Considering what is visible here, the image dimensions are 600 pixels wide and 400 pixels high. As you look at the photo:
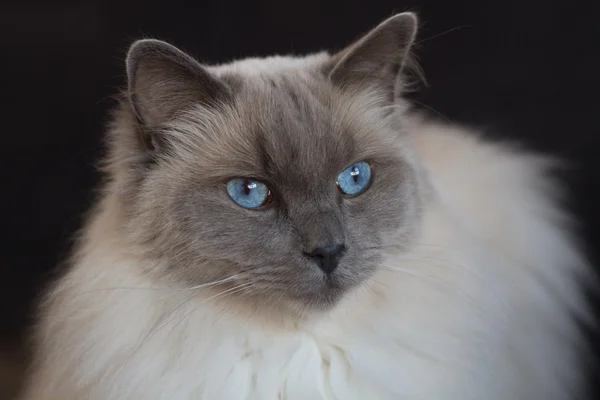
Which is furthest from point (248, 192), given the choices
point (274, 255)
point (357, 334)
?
point (357, 334)

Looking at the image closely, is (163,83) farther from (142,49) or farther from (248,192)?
(248,192)

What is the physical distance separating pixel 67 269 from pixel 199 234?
44 centimetres

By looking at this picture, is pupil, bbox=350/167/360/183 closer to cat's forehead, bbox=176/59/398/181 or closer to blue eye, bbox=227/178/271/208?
cat's forehead, bbox=176/59/398/181

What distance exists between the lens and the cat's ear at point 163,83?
1177 millimetres

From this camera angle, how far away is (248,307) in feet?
4.15

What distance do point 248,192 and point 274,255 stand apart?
5.0 inches

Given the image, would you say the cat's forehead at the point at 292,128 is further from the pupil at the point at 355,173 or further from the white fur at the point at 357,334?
the white fur at the point at 357,334

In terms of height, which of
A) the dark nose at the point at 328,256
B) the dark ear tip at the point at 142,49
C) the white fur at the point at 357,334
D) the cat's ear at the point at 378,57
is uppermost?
the cat's ear at the point at 378,57

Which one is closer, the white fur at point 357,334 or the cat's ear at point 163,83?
the cat's ear at point 163,83

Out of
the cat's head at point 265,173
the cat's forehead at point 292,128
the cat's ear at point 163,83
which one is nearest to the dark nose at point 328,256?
the cat's head at point 265,173

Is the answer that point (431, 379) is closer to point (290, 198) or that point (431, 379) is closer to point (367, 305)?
point (367, 305)

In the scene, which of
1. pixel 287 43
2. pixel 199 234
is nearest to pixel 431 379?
pixel 199 234

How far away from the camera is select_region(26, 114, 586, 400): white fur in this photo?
1.28 metres

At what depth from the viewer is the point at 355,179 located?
4.24 ft
